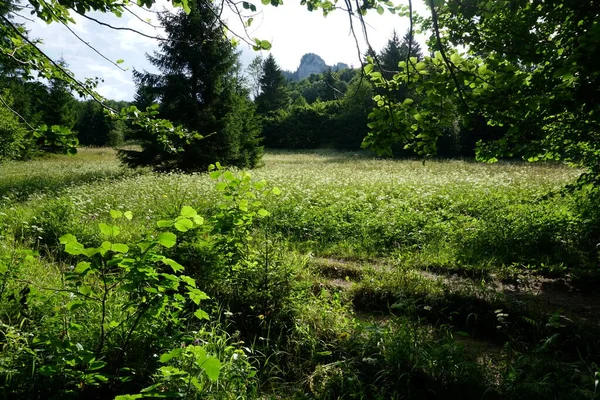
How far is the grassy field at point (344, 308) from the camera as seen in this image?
8.98 ft

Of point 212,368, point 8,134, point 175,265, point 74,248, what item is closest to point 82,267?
point 74,248

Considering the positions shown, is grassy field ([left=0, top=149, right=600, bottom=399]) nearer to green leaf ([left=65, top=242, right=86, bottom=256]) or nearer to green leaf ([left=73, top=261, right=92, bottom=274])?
green leaf ([left=73, top=261, right=92, bottom=274])

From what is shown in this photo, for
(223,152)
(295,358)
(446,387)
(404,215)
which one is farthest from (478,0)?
(223,152)

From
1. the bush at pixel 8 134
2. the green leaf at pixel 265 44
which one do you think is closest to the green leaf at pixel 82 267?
the green leaf at pixel 265 44

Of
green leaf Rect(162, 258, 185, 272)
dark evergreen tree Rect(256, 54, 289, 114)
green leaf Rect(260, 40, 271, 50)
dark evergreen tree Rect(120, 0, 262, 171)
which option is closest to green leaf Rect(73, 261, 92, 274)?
green leaf Rect(162, 258, 185, 272)

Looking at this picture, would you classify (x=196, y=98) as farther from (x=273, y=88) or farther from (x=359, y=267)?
(x=273, y=88)

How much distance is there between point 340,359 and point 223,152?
16.2 metres

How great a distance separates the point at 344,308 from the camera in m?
4.18

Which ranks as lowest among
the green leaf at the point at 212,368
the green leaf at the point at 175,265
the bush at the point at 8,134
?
the green leaf at the point at 212,368

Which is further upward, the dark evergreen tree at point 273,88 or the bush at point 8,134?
the dark evergreen tree at point 273,88

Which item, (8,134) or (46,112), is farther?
(46,112)

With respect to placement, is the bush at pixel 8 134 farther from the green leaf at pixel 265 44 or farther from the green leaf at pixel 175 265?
the green leaf at pixel 175 265

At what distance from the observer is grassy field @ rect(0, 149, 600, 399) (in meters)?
2.74

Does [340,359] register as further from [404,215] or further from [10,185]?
[10,185]
